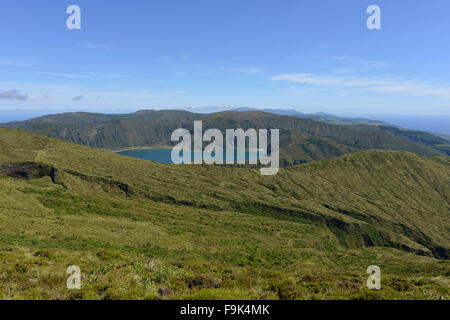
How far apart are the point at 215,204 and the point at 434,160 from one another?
169494mm

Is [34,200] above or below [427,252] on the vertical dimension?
above

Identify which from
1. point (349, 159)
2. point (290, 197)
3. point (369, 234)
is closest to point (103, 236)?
point (290, 197)

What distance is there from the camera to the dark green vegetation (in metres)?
15.1

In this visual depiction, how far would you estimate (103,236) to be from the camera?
39781 millimetres

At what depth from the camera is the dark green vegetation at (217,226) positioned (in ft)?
49.6

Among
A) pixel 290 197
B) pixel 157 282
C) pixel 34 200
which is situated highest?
pixel 157 282

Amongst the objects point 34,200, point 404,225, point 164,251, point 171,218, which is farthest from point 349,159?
point 34,200

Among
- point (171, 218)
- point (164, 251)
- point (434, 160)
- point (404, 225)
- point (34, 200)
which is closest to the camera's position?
point (164, 251)

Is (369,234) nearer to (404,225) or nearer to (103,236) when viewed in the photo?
(404,225)

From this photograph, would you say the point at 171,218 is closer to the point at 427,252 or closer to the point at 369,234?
the point at 369,234

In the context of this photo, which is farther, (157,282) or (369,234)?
(369,234)

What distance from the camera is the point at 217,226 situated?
2527 inches
